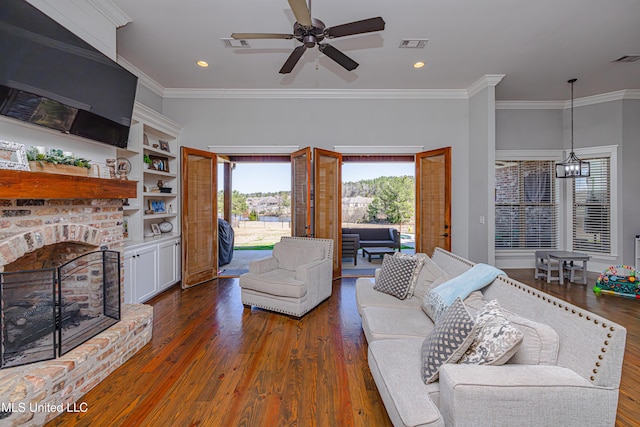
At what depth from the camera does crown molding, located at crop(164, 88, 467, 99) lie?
15.5 feet

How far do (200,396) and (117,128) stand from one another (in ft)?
8.41

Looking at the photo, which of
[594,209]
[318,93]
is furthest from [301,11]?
[594,209]

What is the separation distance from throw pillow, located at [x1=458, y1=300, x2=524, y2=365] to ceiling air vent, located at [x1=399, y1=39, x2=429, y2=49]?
125 inches

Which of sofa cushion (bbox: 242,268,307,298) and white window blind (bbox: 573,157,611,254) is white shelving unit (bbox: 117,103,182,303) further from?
white window blind (bbox: 573,157,611,254)

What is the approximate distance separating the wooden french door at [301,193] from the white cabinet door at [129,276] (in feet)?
7.70

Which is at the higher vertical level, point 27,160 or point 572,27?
point 572,27

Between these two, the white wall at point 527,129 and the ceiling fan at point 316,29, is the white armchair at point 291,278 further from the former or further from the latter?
the white wall at point 527,129

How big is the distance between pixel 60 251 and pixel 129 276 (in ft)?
2.93

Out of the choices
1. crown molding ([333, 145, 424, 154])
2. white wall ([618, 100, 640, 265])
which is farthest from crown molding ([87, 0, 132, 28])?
white wall ([618, 100, 640, 265])

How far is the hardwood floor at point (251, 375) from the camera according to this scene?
1728 millimetres

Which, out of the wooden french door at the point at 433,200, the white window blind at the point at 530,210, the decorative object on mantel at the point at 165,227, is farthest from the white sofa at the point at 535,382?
the white window blind at the point at 530,210

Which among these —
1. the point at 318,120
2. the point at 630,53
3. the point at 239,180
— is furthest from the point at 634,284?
the point at 239,180

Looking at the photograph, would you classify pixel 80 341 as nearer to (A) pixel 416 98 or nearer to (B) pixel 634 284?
(A) pixel 416 98

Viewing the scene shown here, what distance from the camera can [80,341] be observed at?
2037 millimetres
